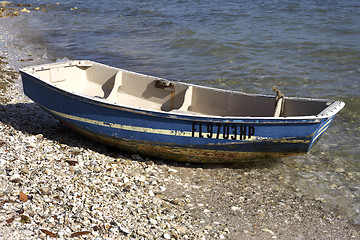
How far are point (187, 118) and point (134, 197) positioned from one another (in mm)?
1905

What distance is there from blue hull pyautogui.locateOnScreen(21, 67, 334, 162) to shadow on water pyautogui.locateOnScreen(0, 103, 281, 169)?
0.29 m

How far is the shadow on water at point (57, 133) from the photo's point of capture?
357 inches

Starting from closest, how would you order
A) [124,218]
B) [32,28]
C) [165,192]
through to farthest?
1. [124,218]
2. [165,192]
3. [32,28]

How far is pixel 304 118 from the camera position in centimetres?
743

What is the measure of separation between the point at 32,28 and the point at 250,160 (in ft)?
73.1

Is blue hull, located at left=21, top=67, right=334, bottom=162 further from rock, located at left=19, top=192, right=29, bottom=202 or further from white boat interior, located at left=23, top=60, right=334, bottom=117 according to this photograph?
rock, located at left=19, top=192, right=29, bottom=202

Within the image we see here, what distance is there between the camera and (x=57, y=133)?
982 cm

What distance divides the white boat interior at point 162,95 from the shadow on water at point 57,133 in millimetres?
1103

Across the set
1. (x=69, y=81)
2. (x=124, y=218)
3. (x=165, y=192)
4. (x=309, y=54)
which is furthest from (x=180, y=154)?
(x=309, y=54)

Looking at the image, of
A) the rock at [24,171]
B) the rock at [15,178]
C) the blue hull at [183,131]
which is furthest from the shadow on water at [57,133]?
the rock at [15,178]

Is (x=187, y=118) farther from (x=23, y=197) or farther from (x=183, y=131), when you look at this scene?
(x=23, y=197)

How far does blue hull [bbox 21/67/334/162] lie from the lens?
7.79 meters

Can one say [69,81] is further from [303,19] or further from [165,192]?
[303,19]

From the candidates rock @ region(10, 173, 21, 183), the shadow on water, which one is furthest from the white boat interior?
rock @ region(10, 173, 21, 183)
